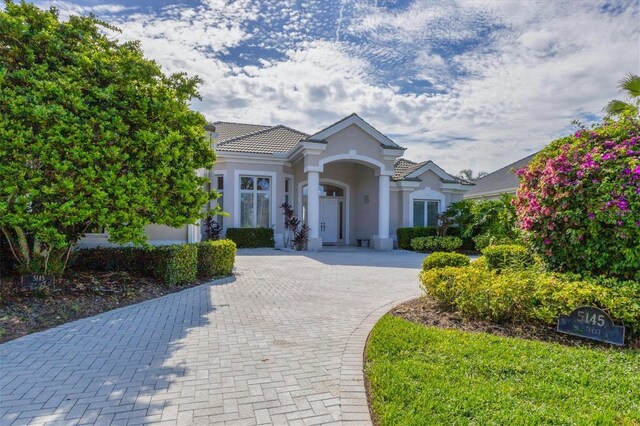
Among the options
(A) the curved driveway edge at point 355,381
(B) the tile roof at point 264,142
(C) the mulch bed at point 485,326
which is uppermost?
(B) the tile roof at point 264,142

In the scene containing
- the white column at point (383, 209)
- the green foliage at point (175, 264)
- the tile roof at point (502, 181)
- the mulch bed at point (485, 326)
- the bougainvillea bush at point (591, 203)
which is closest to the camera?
the mulch bed at point (485, 326)

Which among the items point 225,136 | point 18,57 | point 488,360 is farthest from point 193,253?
point 225,136

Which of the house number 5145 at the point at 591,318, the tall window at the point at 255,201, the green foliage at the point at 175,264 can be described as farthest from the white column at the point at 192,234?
the house number 5145 at the point at 591,318

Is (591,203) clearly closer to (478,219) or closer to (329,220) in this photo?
(478,219)

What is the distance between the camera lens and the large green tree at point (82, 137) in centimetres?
595

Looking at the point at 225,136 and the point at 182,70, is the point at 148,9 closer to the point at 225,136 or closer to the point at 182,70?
the point at 182,70

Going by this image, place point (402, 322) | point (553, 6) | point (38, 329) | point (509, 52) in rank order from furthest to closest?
point (509, 52), point (553, 6), point (402, 322), point (38, 329)

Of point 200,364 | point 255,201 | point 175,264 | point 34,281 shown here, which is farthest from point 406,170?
point 200,364

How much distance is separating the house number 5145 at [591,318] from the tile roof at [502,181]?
20364 mm

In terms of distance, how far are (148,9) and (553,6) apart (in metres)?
10.1

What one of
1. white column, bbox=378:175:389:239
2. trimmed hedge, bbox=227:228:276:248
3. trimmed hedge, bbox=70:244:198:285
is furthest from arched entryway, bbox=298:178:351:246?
trimmed hedge, bbox=70:244:198:285

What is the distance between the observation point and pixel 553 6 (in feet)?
28.2

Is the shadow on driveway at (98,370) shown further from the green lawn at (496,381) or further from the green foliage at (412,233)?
the green foliage at (412,233)

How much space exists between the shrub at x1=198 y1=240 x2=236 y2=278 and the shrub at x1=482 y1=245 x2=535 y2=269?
276 inches
